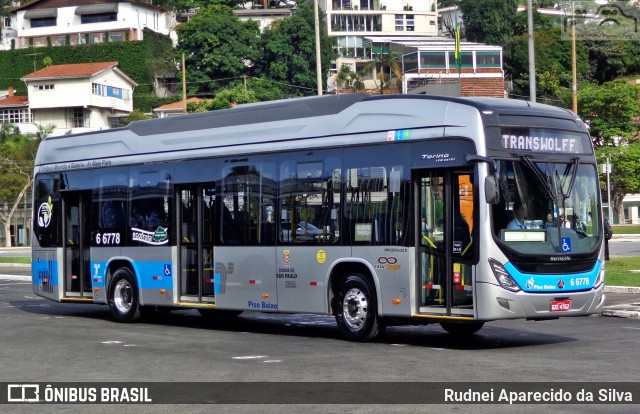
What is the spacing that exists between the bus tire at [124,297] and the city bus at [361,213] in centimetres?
3

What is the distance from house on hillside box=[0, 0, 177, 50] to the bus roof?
10132 cm

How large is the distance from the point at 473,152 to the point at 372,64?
99.3 metres

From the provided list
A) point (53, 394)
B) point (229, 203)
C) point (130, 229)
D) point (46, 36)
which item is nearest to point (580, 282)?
point (229, 203)

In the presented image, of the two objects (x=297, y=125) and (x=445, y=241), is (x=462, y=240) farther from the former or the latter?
(x=297, y=125)

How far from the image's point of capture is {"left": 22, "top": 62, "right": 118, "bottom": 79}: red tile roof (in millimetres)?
105250

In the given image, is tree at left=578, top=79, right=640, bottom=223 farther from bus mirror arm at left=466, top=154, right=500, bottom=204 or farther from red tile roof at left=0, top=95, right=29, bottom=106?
bus mirror arm at left=466, top=154, right=500, bottom=204

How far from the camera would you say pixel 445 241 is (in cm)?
1509

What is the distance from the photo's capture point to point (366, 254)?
16078 mm

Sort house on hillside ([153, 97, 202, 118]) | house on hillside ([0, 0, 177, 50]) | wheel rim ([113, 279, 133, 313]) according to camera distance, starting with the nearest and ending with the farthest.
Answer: wheel rim ([113, 279, 133, 313]) → house on hillside ([153, 97, 202, 118]) → house on hillside ([0, 0, 177, 50])

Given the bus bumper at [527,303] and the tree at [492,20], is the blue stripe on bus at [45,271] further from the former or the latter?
the tree at [492,20]

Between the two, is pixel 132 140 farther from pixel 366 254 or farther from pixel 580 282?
pixel 580 282

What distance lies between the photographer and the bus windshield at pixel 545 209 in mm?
14797

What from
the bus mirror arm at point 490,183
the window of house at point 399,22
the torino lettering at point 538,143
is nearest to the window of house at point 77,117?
the window of house at point 399,22

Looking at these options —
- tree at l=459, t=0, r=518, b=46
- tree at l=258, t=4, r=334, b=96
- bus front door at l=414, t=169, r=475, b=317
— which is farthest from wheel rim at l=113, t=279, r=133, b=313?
tree at l=459, t=0, r=518, b=46
